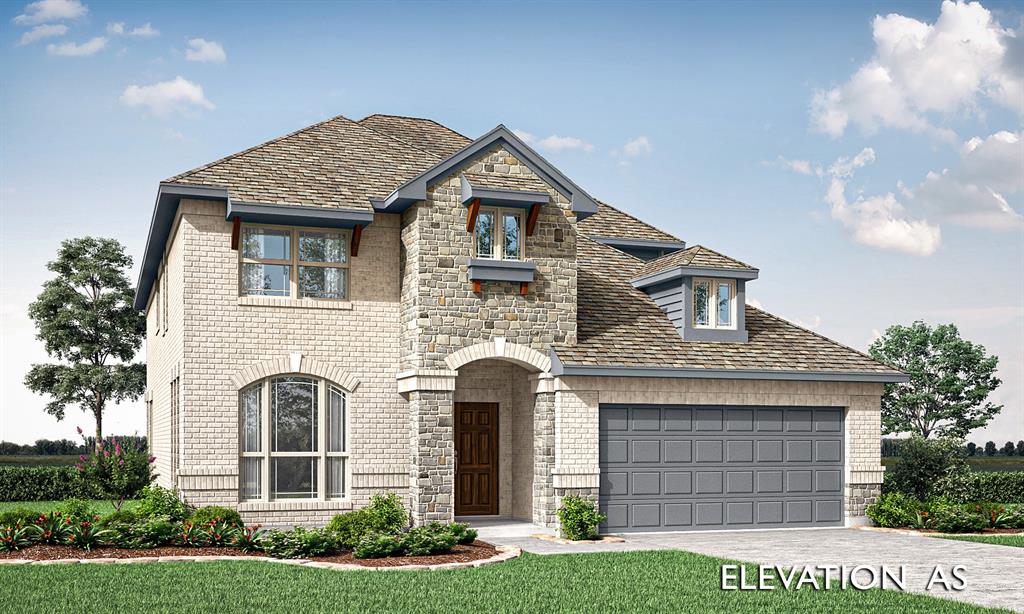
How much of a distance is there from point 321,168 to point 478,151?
337 cm

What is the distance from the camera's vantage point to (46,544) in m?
16.2

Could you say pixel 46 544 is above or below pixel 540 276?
below

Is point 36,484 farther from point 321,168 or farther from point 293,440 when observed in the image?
point 321,168

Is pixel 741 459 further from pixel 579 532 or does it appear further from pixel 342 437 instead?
pixel 342 437

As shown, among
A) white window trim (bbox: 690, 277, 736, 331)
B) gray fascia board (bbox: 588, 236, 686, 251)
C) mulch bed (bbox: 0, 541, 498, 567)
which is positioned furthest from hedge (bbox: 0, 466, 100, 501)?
white window trim (bbox: 690, 277, 736, 331)

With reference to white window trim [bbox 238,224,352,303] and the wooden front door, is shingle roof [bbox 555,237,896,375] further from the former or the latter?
white window trim [bbox 238,224,352,303]

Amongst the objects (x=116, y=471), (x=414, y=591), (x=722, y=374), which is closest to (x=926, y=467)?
(x=722, y=374)

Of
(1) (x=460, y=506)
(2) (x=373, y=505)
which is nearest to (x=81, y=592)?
(2) (x=373, y=505)

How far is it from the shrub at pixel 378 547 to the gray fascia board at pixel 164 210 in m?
7.33

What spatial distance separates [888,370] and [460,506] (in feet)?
30.8

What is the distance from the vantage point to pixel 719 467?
21.5m

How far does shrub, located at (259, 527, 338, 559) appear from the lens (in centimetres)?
1584

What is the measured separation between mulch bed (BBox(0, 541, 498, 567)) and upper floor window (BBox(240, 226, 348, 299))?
570 centimetres

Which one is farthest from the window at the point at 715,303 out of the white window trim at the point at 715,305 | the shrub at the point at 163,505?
the shrub at the point at 163,505
